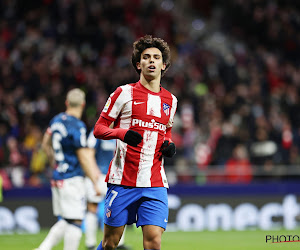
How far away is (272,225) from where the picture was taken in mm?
13086

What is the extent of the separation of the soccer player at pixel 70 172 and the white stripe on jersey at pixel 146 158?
5.87ft

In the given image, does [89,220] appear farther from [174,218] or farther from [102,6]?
[102,6]

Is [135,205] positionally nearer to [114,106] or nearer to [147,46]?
[114,106]

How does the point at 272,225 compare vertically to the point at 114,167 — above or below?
below

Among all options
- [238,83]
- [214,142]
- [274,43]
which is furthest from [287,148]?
[274,43]

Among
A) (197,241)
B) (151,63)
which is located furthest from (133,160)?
(197,241)

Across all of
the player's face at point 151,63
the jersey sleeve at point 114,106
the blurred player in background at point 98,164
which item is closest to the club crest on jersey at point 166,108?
the player's face at point 151,63

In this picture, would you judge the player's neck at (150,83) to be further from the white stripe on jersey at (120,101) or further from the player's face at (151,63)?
the white stripe on jersey at (120,101)

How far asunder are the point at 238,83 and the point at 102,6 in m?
5.53

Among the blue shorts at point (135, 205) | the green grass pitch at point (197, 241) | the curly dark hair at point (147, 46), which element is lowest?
the green grass pitch at point (197, 241)

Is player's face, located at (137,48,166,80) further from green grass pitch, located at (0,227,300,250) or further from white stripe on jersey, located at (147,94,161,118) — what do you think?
green grass pitch, located at (0,227,300,250)

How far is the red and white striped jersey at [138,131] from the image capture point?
5.69 m

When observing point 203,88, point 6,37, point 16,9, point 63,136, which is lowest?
point 63,136

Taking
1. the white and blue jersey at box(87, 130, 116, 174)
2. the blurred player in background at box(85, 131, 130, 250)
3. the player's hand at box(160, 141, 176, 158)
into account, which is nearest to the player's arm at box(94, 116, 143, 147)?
the player's hand at box(160, 141, 176, 158)
